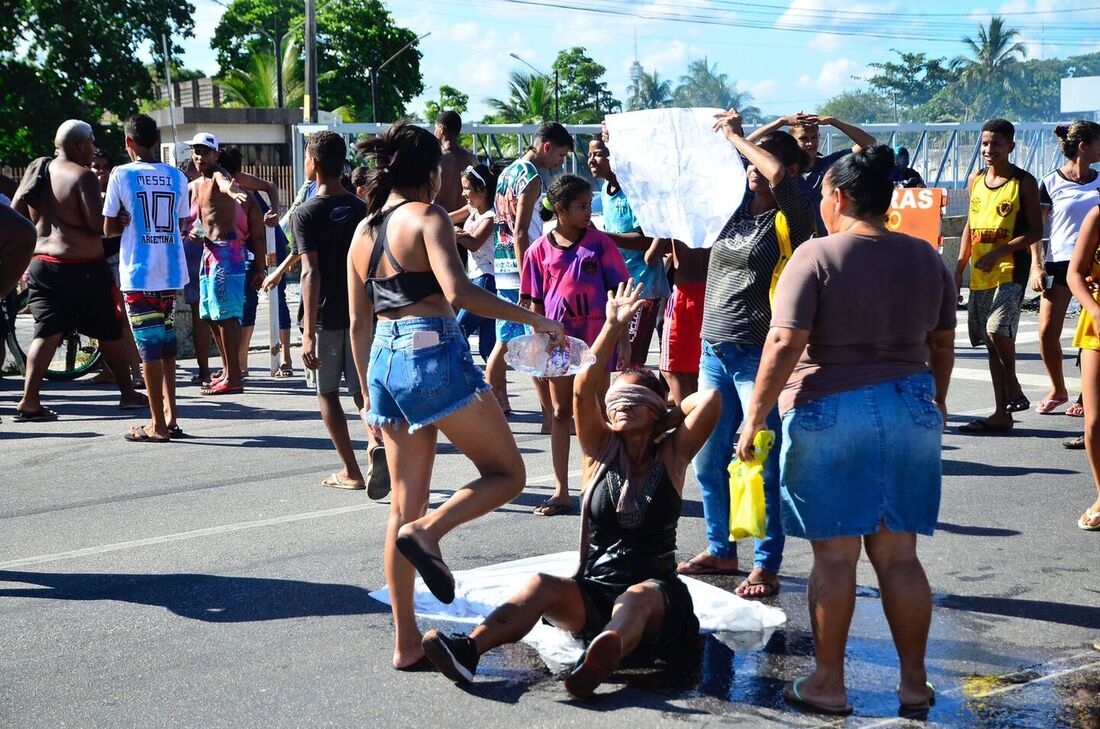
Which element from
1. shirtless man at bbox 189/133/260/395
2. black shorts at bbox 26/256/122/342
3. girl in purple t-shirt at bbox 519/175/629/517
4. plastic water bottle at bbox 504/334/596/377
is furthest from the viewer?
shirtless man at bbox 189/133/260/395

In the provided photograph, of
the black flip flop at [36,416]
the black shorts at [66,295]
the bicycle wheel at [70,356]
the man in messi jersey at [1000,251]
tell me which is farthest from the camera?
the bicycle wheel at [70,356]

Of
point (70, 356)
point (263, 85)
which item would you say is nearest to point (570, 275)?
point (70, 356)

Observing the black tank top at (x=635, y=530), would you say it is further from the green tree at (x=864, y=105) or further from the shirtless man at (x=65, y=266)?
the green tree at (x=864, y=105)

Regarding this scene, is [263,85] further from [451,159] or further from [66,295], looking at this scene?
[66,295]

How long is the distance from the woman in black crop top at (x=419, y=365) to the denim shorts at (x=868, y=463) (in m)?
1.06

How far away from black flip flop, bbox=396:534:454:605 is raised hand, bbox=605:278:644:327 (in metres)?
1.06

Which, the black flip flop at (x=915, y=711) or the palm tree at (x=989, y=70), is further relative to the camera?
the palm tree at (x=989, y=70)

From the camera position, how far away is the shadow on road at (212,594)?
545cm

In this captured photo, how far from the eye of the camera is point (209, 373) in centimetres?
1223

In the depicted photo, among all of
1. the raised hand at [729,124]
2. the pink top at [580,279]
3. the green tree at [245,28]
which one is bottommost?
the pink top at [580,279]

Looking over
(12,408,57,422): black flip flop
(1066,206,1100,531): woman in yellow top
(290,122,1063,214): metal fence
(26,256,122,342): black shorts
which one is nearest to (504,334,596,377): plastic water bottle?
(1066,206,1100,531): woman in yellow top

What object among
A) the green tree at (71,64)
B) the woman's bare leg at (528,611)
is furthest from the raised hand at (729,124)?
the green tree at (71,64)

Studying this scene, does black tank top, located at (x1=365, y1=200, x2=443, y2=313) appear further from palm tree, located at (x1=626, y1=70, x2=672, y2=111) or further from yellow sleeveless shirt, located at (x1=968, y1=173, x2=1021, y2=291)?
palm tree, located at (x1=626, y1=70, x2=672, y2=111)

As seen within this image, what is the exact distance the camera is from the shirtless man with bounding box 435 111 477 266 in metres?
10.5
